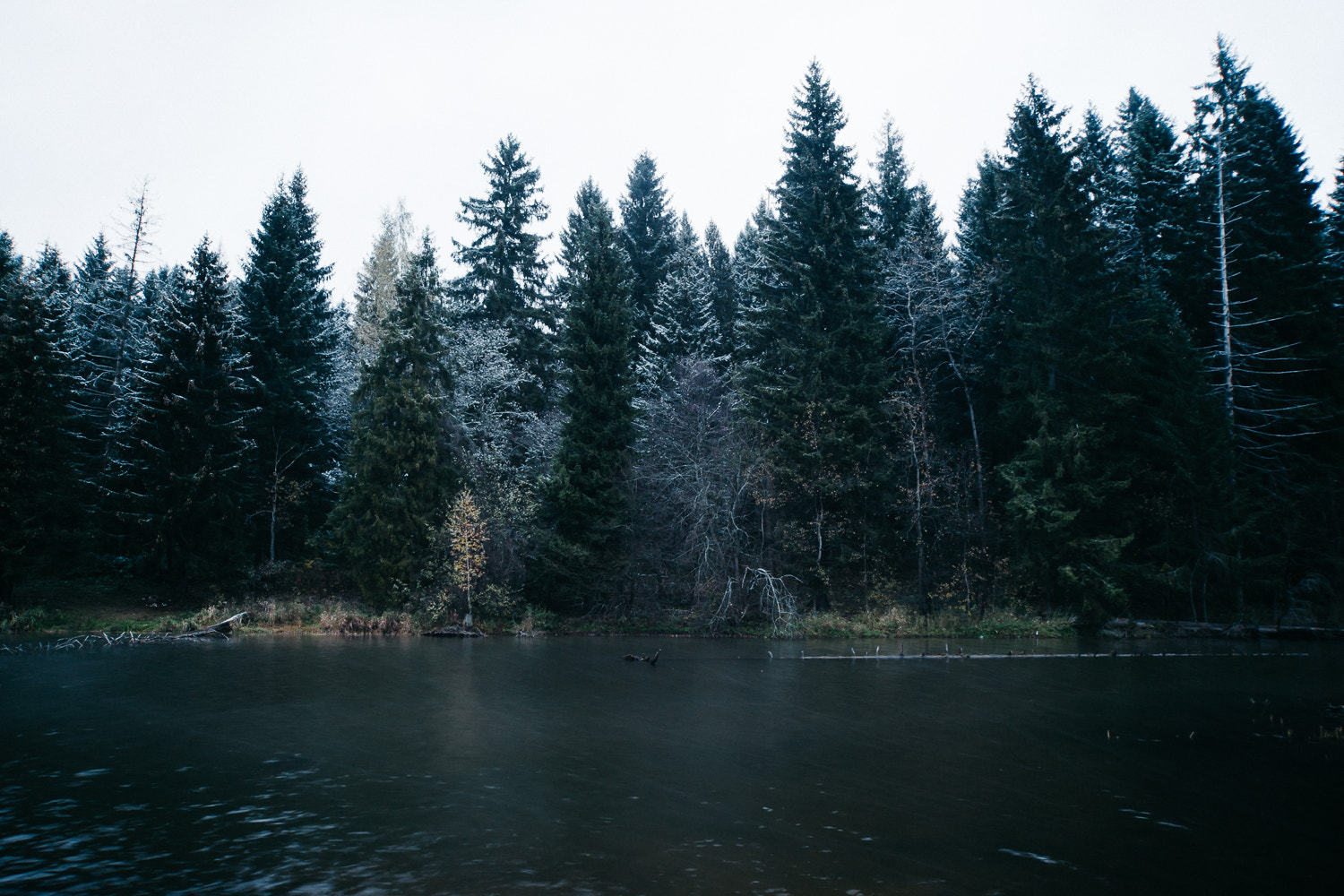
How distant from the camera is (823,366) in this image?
114ft

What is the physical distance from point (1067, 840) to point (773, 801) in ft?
11.4

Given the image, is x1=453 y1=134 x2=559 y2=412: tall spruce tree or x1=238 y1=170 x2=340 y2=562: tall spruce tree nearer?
x1=238 y1=170 x2=340 y2=562: tall spruce tree

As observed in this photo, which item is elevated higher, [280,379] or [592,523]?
[280,379]

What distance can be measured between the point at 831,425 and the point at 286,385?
2653 centimetres

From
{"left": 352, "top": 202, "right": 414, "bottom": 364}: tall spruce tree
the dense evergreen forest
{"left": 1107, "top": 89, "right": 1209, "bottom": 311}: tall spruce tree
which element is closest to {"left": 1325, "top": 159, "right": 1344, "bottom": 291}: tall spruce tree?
the dense evergreen forest

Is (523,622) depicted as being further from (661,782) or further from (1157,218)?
(1157,218)

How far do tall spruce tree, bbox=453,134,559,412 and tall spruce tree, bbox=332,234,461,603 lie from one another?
888 cm

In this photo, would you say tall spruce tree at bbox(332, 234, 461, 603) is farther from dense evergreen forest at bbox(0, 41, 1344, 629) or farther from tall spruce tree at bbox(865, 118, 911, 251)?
tall spruce tree at bbox(865, 118, 911, 251)

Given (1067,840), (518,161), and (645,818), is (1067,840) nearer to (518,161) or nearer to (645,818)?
(645,818)

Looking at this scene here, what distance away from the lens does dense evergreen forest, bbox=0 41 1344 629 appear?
3166cm

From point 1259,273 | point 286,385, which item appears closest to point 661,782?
point 286,385

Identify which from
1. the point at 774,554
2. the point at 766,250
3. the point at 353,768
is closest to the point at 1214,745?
the point at 353,768

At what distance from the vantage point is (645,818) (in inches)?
376

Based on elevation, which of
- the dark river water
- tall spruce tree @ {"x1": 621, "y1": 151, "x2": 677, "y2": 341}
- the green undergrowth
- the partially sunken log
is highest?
tall spruce tree @ {"x1": 621, "y1": 151, "x2": 677, "y2": 341}
